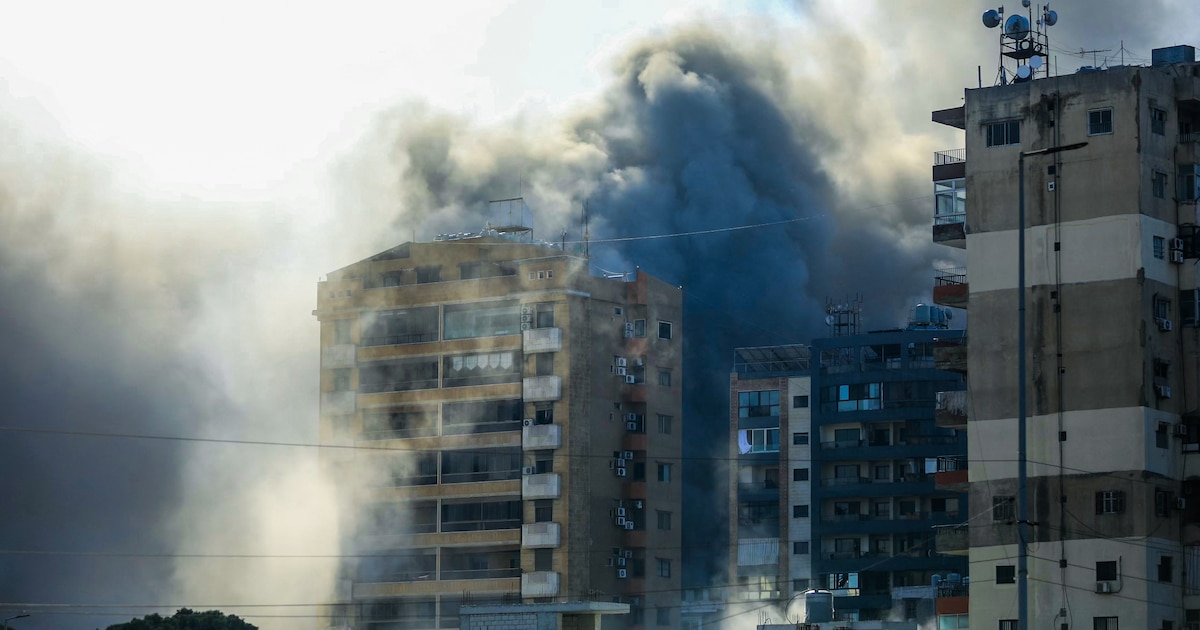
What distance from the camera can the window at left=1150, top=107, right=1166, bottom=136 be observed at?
103m

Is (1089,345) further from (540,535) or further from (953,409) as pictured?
(540,535)

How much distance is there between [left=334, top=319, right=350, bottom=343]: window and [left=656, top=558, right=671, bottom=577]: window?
26.8 metres

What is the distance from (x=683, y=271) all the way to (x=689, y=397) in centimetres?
2720

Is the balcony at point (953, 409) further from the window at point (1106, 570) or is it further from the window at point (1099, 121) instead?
the window at point (1099, 121)

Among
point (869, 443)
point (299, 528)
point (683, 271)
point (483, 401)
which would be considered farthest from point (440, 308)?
point (683, 271)

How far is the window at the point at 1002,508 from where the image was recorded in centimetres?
10431

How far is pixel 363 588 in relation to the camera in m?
140

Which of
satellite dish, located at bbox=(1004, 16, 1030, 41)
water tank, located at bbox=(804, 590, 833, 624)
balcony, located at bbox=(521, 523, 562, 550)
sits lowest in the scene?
water tank, located at bbox=(804, 590, 833, 624)

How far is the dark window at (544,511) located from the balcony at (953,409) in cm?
3551

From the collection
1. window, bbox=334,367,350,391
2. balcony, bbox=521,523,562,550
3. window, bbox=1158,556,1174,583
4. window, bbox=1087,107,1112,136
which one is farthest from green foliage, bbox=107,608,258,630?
window, bbox=1087,107,1112,136

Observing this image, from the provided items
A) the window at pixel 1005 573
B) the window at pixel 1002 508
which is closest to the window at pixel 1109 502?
the window at pixel 1002 508

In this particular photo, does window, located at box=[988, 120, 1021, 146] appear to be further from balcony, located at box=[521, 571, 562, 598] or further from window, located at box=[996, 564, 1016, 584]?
balcony, located at box=[521, 571, 562, 598]

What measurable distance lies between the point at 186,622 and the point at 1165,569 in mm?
52847

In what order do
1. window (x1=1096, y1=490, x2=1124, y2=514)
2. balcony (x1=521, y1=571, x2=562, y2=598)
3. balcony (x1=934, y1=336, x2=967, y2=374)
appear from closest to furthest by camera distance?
window (x1=1096, y1=490, x2=1124, y2=514) < balcony (x1=934, y1=336, x2=967, y2=374) < balcony (x1=521, y1=571, x2=562, y2=598)
